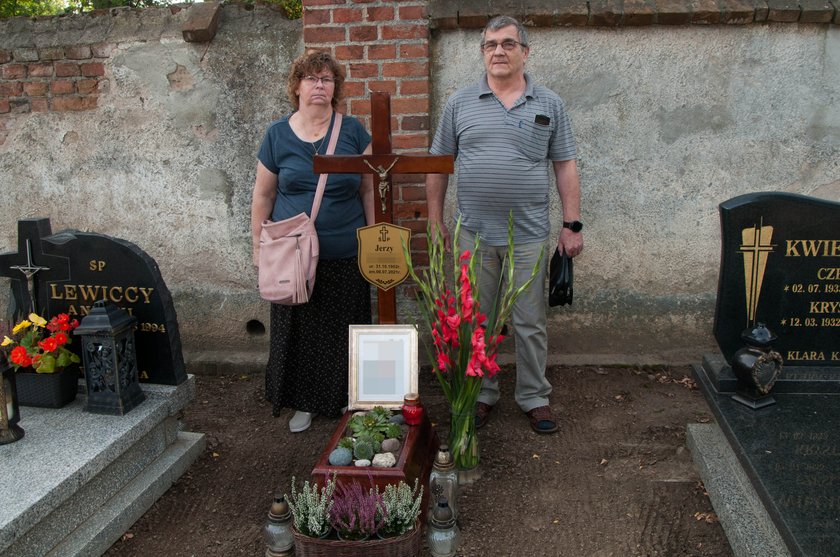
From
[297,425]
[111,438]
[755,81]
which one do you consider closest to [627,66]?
[755,81]

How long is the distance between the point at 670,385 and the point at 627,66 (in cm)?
185

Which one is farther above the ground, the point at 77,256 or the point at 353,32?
the point at 353,32

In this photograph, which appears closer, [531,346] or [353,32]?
[531,346]

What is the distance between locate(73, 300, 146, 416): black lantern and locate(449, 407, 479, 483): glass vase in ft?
4.69

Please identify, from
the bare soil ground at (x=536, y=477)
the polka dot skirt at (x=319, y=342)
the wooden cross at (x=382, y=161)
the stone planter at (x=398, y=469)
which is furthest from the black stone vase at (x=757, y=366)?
the polka dot skirt at (x=319, y=342)

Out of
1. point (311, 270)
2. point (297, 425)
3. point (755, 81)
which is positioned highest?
point (755, 81)

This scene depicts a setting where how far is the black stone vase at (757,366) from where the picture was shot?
3197mm

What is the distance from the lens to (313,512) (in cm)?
265

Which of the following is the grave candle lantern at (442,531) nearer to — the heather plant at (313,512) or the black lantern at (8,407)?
the heather plant at (313,512)

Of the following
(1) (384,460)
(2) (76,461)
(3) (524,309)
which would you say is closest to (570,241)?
(3) (524,309)

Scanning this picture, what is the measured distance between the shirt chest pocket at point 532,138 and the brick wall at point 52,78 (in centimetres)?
262

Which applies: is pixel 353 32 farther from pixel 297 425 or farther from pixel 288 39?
pixel 297 425

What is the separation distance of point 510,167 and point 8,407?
2357mm

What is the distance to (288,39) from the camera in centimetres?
434
